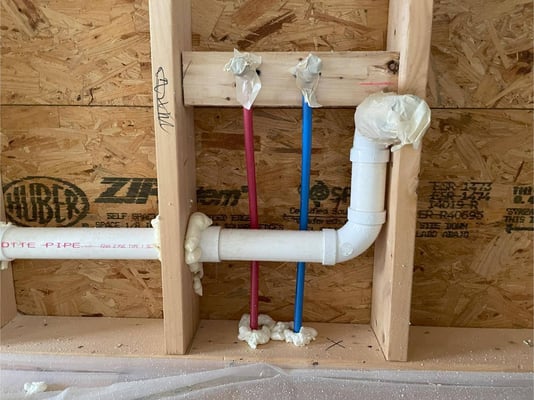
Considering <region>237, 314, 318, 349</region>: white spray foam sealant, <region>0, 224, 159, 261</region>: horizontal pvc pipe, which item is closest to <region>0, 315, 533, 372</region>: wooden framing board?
<region>237, 314, 318, 349</region>: white spray foam sealant

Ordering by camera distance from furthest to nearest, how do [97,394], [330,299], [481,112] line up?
[330,299], [481,112], [97,394]

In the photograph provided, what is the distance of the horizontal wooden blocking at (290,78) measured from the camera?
1067mm

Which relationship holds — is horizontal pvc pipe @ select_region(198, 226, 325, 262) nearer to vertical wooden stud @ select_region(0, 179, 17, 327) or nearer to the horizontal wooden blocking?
the horizontal wooden blocking

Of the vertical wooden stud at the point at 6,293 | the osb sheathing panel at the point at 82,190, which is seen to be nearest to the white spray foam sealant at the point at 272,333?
the osb sheathing panel at the point at 82,190

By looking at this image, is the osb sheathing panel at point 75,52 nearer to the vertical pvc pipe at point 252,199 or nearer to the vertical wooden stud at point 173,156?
the vertical wooden stud at point 173,156

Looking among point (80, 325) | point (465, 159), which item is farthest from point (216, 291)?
A: point (465, 159)

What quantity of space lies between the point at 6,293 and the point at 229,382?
696 mm

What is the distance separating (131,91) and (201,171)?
10.7 inches

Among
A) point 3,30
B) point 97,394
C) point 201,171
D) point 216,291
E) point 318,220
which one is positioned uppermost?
point 3,30

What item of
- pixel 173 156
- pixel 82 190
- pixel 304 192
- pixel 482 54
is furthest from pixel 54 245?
pixel 482 54

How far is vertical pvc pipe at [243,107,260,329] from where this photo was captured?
1127mm

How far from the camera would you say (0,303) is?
134cm

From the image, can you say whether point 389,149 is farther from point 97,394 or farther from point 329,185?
point 97,394

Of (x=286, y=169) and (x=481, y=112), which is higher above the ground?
(x=481, y=112)
